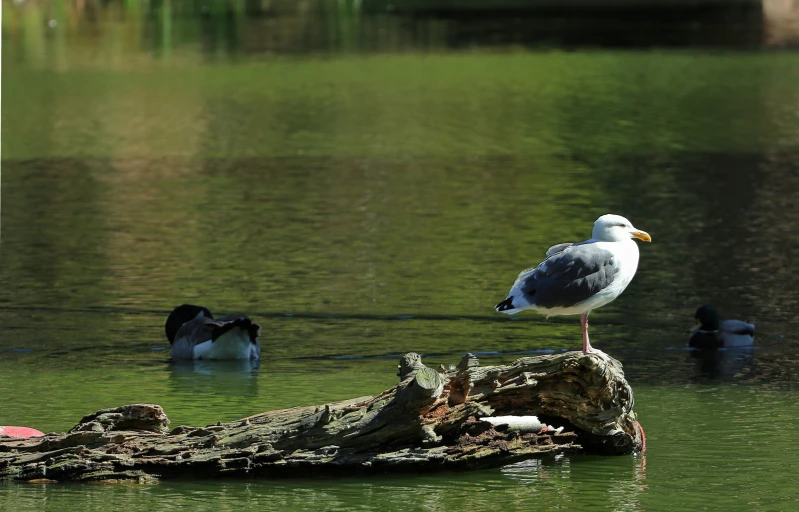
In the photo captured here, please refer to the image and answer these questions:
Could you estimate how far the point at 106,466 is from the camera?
920cm

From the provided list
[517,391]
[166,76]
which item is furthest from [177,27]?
[517,391]

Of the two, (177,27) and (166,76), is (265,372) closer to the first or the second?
(166,76)

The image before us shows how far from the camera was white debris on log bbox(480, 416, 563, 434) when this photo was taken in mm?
9570

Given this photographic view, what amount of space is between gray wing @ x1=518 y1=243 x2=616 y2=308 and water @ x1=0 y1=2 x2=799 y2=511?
946 millimetres

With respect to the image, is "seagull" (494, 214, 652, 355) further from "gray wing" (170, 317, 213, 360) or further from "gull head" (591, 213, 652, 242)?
"gray wing" (170, 317, 213, 360)

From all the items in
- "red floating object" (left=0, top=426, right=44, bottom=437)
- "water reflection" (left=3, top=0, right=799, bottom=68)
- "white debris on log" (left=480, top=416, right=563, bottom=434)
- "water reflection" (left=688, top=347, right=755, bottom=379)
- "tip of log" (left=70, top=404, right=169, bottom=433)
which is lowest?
"water reflection" (left=688, top=347, right=755, bottom=379)

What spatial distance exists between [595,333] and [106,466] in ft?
19.9

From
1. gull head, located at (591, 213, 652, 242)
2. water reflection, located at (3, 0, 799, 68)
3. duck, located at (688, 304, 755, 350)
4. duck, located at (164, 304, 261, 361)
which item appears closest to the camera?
gull head, located at (591, 213, 652, 242)

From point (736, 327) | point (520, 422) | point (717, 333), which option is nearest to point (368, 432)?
point (520, 422)

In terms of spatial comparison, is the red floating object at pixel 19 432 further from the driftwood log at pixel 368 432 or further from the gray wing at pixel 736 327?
the gray wing at pixel 736 327

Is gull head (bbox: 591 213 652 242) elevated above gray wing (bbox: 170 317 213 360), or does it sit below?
above

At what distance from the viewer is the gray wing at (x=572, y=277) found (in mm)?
9688

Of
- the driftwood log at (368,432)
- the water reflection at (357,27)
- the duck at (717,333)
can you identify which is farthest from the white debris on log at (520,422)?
the water reflection at (357,27)

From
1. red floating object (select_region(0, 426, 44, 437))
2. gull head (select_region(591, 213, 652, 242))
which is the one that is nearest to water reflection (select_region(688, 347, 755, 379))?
gull head (select_region(591, 213, 652, 242))
